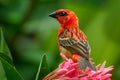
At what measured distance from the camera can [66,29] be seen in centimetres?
482

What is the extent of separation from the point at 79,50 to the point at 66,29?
1.63 ft

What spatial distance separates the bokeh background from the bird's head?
0.63 metres

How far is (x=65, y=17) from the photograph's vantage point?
459 centimetres

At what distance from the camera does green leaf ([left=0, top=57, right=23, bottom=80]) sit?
10.1 feet

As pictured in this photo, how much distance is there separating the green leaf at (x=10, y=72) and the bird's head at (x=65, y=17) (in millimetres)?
1266

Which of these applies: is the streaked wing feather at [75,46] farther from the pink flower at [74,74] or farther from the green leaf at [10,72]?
the green leaf at [10,72]

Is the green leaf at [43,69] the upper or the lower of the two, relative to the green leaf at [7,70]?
lower

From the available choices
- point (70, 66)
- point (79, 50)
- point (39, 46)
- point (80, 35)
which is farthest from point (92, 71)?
point (39, 46)

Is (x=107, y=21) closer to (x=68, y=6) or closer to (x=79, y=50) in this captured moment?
(x=68, y=6)

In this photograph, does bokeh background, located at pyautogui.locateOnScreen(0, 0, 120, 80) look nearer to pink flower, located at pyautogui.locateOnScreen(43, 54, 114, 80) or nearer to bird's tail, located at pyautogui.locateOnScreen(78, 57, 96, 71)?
bird's tail, located at pyautogui.locateOnScreen(78, 57, 96, 71)

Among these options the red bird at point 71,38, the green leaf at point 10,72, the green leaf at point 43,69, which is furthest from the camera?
the red bird at point 71,38

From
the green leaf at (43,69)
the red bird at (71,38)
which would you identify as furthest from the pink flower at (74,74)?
the red bird at (71,38)

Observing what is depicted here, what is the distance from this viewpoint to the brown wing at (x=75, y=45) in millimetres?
4344

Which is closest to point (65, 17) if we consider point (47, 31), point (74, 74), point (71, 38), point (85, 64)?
point (71, 38)
